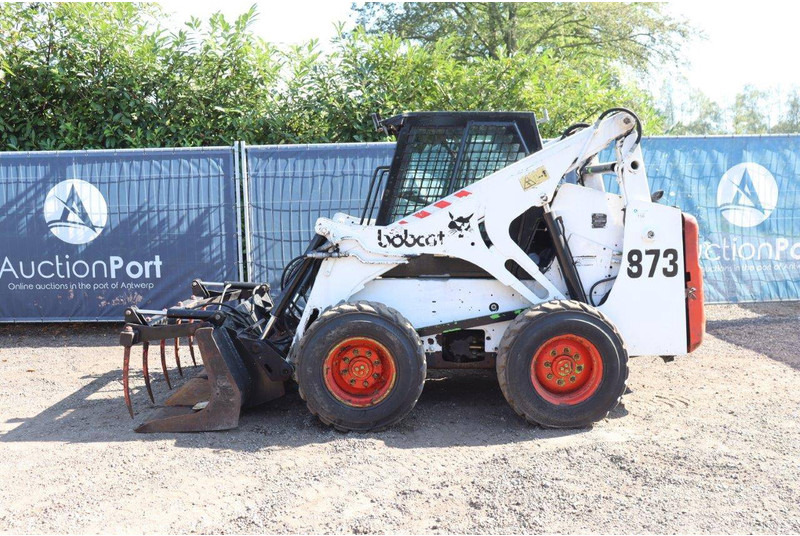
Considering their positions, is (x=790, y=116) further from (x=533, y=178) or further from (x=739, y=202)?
(x=533, y=178)

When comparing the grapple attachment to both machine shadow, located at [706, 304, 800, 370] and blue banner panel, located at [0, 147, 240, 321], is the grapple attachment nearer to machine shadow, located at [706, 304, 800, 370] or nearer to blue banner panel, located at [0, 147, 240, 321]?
blue banner panel, located at [0, 147, 240, 321]

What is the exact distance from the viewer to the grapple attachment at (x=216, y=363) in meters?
5.27

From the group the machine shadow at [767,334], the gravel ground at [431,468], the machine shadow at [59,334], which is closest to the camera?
the gravel ground at [431,468]

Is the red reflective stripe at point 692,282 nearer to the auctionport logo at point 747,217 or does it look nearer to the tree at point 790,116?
the auctionport logo at point 747,217

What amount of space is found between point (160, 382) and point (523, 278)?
3482mm

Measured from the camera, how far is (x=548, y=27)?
883 inches

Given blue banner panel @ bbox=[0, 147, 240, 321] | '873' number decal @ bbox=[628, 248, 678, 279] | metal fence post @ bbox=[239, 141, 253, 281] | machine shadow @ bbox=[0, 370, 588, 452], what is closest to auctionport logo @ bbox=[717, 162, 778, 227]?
'873' number decal @ bbox=[628, 248, 678, 279]

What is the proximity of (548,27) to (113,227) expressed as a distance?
16.9 meters

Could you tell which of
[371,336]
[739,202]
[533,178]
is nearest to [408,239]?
[371,336]

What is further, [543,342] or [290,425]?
[290,425]

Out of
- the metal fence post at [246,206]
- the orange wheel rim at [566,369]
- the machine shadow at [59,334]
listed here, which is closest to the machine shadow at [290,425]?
Answer: the orange wheel rim at [566,369]

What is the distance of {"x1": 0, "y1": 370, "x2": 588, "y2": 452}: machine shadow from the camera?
5.13 metres

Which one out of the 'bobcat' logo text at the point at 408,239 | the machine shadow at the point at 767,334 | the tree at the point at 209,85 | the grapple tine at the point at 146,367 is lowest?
the machine shadow at the point at 767,334

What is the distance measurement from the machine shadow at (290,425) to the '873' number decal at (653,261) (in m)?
1.09
